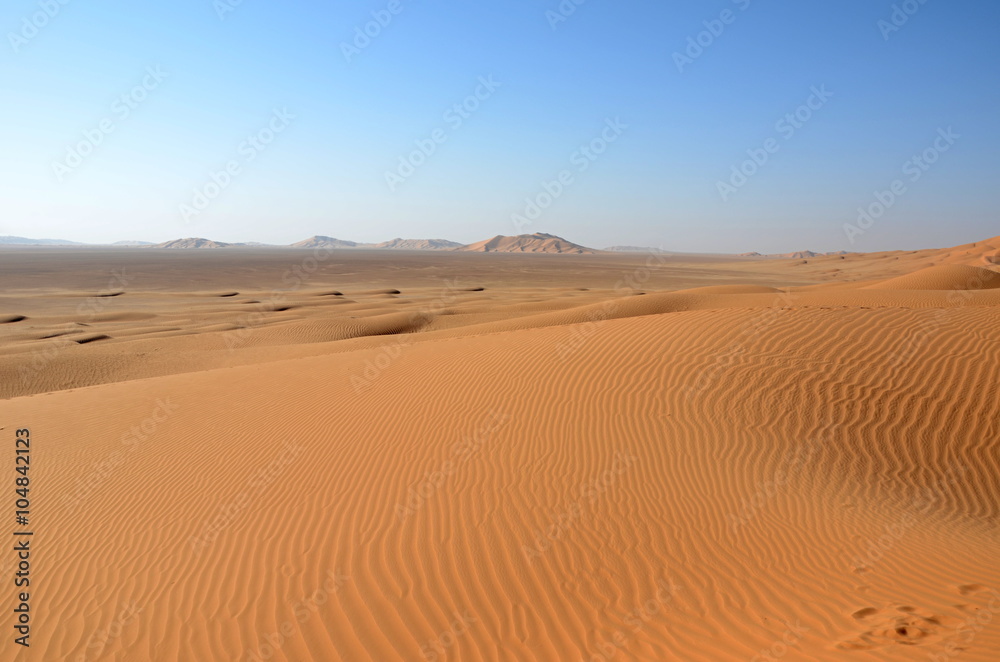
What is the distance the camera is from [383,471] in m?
6.74

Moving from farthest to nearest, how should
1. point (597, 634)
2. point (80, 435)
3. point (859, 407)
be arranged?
1. point (80, 435)
2. point (859, 407)
3. point (597, 634)

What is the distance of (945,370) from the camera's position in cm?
845

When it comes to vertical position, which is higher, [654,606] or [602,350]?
[602,350]

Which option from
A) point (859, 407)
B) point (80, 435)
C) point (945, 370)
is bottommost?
point (80, 435)

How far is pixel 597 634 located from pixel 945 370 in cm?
813

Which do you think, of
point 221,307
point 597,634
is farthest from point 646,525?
point 221,307

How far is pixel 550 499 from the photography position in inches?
229

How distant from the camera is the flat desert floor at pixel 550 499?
4.09 m

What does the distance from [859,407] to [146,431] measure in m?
11.8

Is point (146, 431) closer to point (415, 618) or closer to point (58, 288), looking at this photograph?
point (415, 618)

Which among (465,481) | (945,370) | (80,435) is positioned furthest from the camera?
(80,435)

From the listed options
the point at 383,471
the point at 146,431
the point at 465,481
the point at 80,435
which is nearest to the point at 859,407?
the point at 465,481

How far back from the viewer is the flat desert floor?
4090 mm

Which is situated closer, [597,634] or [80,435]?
[597,634]
